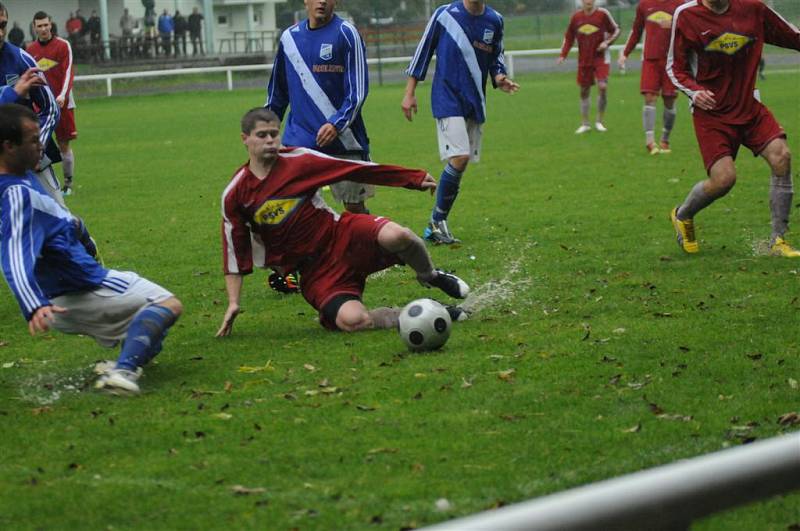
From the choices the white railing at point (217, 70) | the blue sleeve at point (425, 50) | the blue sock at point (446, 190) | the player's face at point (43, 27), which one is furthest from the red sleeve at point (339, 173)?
the white railing at point (217, 70)

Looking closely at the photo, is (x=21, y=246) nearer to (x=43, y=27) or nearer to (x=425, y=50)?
(x=425, y=50)

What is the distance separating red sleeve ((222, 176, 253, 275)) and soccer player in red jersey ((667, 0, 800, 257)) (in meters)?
3.73

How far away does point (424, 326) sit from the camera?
21.7ft

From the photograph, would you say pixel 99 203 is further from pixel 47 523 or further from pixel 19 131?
pixel 47 523

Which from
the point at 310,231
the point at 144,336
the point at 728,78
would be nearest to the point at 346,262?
the point at 310,231

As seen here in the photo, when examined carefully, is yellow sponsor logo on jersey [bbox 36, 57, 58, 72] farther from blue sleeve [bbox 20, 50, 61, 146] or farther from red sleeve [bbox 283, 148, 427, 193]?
red sleeve [bbox 283, 148, 427, 193]

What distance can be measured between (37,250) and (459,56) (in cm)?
554

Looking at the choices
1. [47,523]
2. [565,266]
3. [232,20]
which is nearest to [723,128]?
[565,266]

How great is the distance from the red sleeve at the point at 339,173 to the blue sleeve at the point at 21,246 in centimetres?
175

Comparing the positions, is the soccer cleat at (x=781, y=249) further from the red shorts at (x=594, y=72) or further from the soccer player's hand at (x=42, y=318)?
the red shorts at (x=594, y=72)

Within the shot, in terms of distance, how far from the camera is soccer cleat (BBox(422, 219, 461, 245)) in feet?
35.4

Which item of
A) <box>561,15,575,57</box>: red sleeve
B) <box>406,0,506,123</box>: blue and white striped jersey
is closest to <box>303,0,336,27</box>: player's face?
<box>406,0,506,123</box>: blue and white striped jersey

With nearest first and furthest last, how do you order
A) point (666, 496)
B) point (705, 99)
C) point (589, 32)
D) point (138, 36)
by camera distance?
point (666, 496), point (705, 99), point (589, 32), point (138, 36)

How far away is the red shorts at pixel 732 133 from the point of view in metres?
9.19
